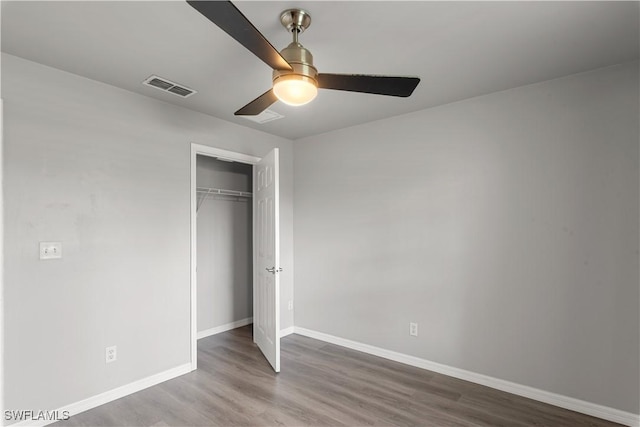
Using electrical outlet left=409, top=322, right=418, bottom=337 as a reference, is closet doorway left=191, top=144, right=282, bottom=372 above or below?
above

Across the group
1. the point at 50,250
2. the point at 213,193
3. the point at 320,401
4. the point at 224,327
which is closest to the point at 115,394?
the point at 50,250

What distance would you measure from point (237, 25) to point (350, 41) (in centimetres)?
100

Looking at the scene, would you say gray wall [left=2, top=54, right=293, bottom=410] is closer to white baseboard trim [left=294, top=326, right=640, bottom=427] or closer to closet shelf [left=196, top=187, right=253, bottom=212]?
closet shelf [left=196, top=187, right=253, bottom=212]

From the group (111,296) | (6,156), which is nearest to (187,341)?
(111,296)

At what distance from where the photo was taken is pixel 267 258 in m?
3.67

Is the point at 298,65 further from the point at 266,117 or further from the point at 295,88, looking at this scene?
the point at 266,117

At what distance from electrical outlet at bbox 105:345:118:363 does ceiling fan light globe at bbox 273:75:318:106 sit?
2.42 meters

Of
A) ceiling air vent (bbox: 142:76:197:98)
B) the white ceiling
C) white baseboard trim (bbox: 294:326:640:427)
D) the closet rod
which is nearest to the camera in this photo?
the white ceiling

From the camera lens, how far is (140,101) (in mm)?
2992

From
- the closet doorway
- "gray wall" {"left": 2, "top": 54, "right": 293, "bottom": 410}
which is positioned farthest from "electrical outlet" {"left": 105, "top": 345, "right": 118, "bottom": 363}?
the closet doorway

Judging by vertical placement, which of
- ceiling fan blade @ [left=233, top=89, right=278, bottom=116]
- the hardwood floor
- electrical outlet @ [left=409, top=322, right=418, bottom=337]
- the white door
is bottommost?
the hardwood floor

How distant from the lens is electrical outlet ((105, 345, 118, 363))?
2.74 metres

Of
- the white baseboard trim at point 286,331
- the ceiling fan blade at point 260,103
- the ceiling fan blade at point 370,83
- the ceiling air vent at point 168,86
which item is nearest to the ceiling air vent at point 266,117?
the ceiling air vent at point 168,86

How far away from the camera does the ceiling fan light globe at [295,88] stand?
5.61 ft
